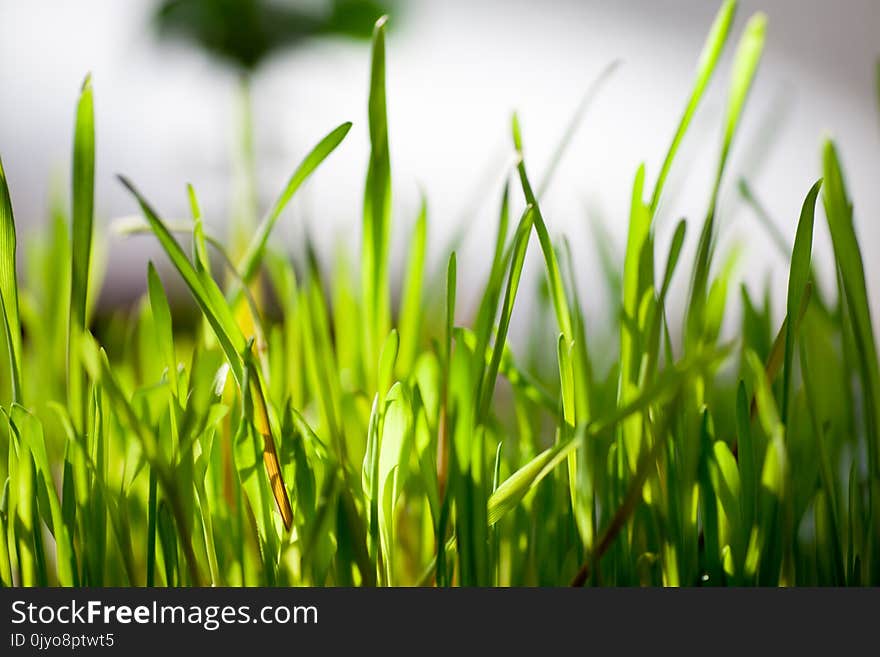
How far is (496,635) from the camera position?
4.5 inches

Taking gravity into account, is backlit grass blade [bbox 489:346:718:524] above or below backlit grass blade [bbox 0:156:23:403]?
below

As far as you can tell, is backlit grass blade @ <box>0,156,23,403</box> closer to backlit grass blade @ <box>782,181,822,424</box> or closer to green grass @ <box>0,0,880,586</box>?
green grass @ <box>0,0,880,586</box>

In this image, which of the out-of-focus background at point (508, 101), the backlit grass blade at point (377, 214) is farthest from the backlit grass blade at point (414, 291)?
the out-of-focus background at point (508, 101)

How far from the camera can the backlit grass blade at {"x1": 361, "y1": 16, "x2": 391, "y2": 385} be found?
12 cm

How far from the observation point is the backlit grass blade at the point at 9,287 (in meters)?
0.12

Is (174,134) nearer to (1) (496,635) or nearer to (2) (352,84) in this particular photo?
(2) (352,84)

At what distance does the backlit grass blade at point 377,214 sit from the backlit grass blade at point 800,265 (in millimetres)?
75

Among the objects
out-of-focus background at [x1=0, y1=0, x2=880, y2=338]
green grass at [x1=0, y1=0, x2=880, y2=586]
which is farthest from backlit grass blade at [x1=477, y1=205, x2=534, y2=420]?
out-of-focus background at [x1=0, y1=0, x2=880, y2=338]

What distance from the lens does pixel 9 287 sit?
125mm

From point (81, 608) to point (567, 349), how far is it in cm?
10

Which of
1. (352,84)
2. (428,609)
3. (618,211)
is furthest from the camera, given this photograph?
Answer: (352,84)

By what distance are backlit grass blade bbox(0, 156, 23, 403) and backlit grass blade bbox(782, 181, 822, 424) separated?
0.45ft

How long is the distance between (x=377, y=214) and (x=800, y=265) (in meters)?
0.08

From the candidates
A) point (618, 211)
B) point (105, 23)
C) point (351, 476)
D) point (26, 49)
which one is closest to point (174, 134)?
point (105, 23)
